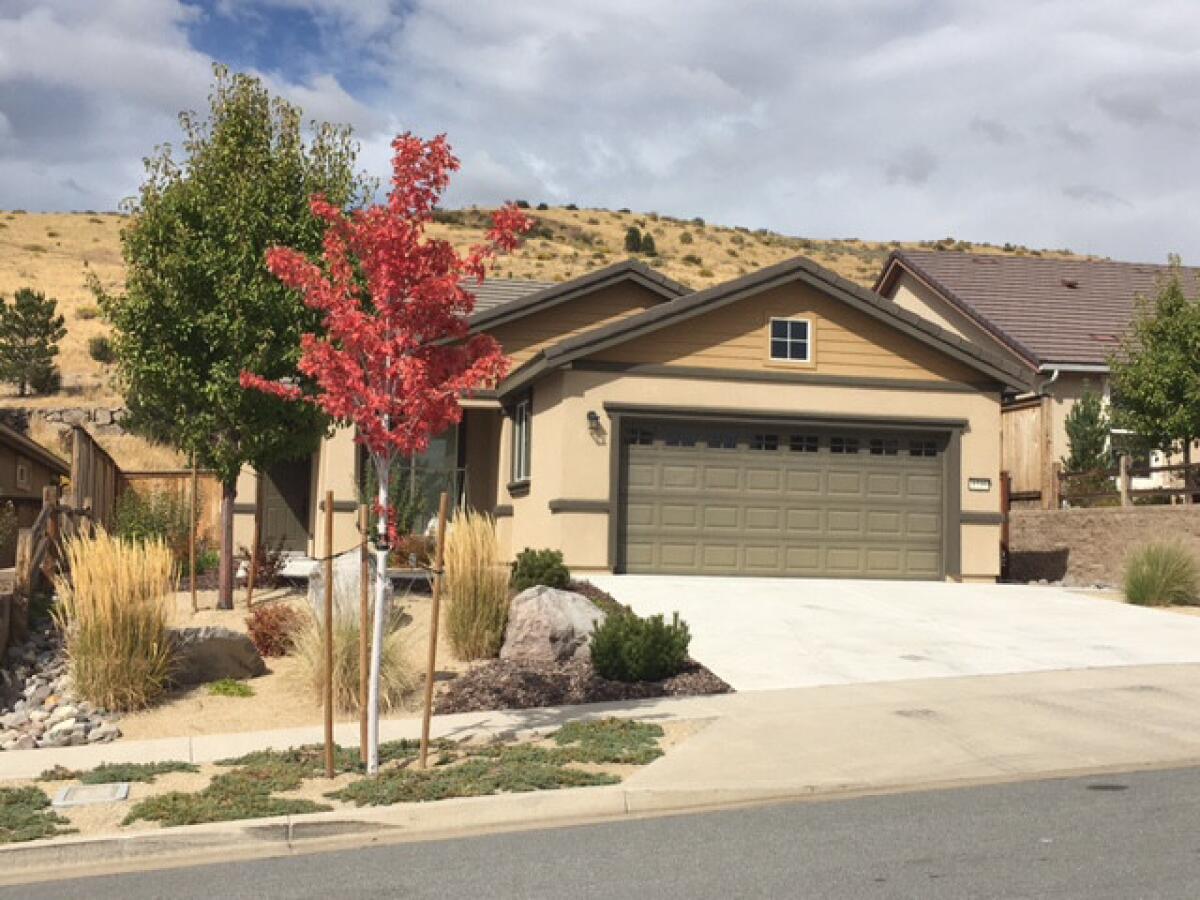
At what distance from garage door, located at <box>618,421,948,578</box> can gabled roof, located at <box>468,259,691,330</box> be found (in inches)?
179

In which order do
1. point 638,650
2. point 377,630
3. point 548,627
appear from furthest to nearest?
point 548,627
point 638,650
point 377,630

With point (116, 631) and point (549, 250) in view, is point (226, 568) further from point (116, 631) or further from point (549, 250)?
point (549, 250)

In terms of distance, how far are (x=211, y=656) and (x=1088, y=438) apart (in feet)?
61.8

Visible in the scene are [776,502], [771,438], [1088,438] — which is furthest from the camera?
[1088,438]

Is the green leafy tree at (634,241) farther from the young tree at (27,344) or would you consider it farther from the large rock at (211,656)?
the large rock at (211,656)

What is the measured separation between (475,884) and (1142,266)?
1327 inches

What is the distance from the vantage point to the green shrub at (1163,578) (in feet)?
60.6

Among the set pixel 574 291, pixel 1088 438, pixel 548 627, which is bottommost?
pixel 548 627

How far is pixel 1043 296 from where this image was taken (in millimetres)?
32250

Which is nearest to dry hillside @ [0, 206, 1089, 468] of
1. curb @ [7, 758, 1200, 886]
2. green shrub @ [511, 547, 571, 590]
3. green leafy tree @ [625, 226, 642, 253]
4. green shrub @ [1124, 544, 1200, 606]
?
green leafy tree @ [625, 226, 642, 253]

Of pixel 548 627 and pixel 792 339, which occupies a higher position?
pixel 792 339

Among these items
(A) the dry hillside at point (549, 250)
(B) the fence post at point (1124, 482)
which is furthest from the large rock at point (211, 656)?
(A) the dry hillside at point (549, 250)

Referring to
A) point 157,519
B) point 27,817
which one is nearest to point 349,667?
point 27,817

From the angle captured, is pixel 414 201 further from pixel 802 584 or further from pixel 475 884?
pixel 802 584
